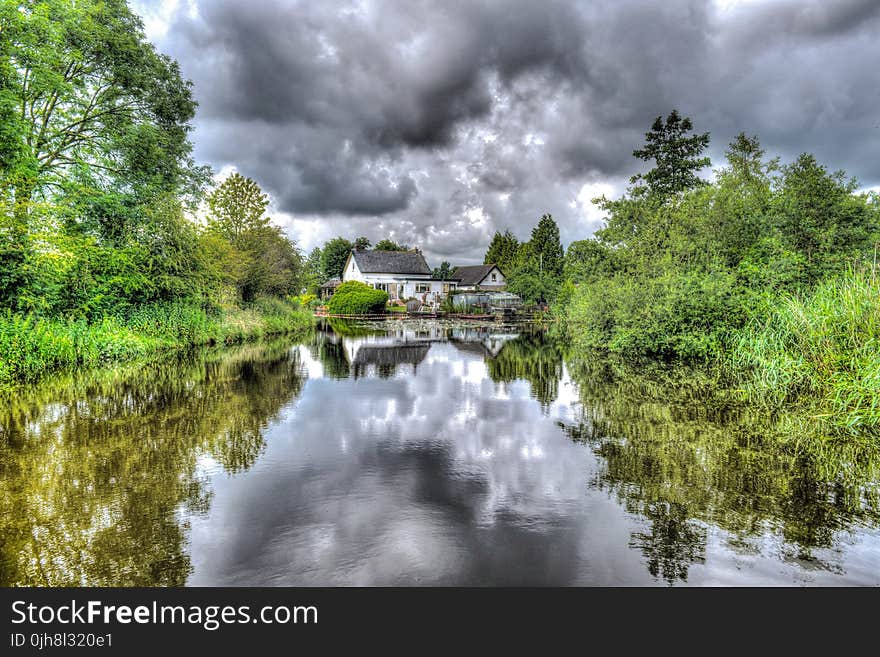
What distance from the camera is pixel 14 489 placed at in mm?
4387

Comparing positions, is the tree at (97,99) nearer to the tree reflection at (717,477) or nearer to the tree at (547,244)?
the tree reflection at (717,477)

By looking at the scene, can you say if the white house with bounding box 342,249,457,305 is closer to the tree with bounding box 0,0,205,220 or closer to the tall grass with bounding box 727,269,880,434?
the tree with bounding box 0,0,205,220

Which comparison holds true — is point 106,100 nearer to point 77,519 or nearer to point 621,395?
point 77,519

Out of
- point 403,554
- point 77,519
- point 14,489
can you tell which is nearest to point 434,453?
point 403,554

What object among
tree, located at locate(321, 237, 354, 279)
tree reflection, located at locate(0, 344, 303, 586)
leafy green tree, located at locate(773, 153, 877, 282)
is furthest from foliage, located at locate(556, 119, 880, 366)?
tree, located at locate(321, 237, 354, 279)

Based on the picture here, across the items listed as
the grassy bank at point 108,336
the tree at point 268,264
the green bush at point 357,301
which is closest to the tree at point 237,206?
the tree at point 268,264

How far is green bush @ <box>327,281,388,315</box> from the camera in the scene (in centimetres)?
4422

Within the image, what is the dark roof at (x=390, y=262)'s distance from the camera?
190 ft

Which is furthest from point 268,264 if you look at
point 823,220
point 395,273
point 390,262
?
point 390,262

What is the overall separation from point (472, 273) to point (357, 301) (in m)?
28.1

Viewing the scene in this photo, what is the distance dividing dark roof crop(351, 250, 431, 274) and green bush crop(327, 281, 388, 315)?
470 inches
